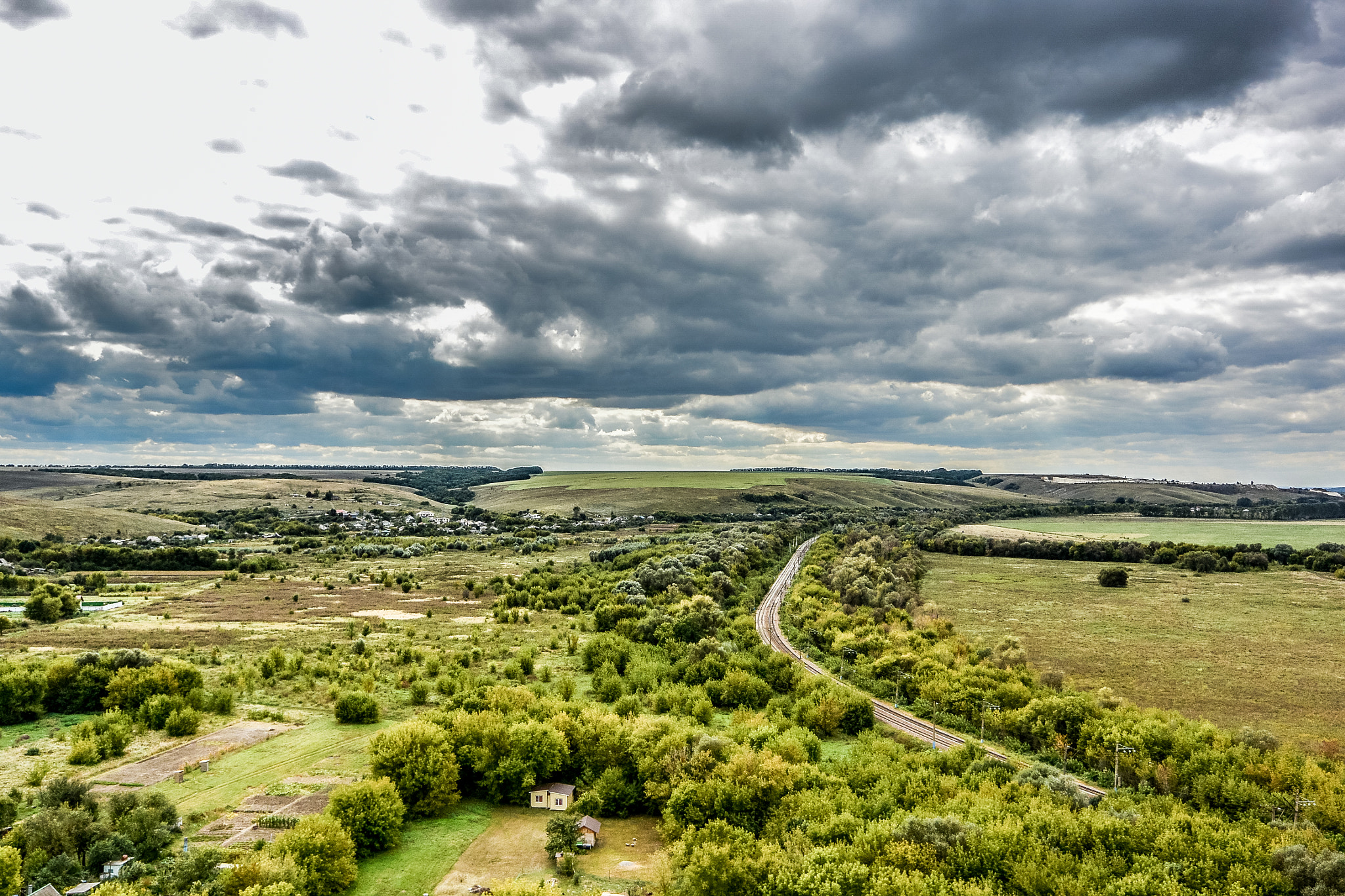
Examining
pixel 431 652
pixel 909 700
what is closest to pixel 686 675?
pixel 909 700

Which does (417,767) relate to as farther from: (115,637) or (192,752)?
(115,637)

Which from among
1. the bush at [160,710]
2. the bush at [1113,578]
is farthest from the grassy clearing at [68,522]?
the bush at [1113,578]

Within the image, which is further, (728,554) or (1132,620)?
(728,554)

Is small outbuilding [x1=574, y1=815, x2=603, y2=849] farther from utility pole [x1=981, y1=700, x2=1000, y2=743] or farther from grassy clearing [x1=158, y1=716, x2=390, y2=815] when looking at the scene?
utility pole [x1=981, y1=700, x2=1000, y2=743]

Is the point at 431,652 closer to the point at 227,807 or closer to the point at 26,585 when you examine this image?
the point at 227,807

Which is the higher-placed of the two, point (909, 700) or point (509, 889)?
point (509, 889)

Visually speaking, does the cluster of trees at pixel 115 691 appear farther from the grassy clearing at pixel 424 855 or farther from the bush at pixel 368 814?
the grassy clearing at pixel 424 855
